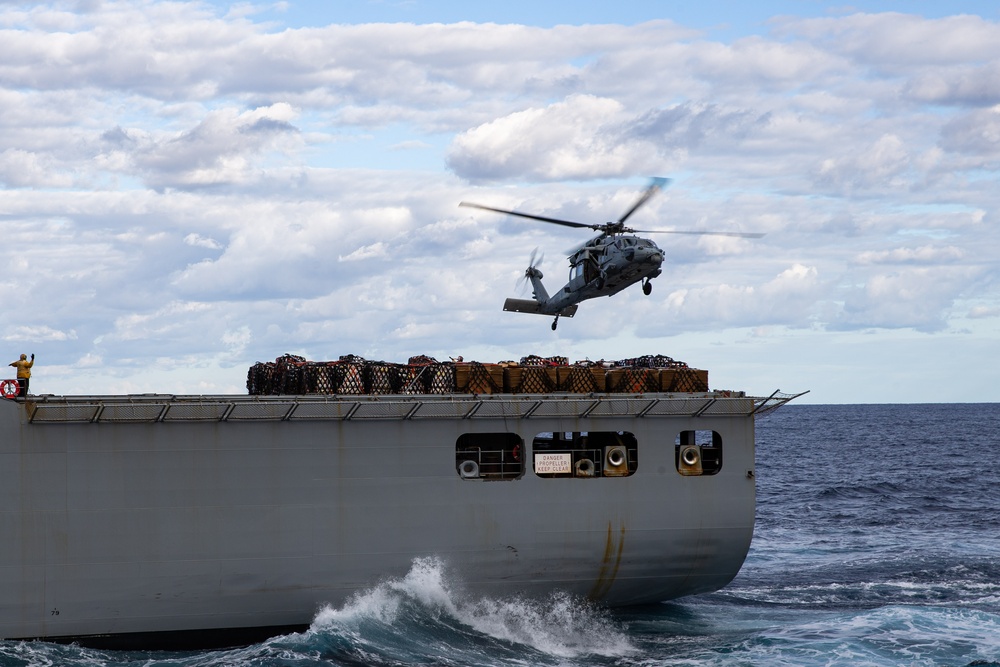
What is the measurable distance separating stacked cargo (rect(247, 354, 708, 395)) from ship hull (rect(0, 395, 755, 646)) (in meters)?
1.11

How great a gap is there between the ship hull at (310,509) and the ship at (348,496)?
5 centimetres

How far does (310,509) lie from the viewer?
29172 mm

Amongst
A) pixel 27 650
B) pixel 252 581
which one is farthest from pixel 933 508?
pixel 27 650

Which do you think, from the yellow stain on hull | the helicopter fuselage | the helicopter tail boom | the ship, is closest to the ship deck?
the ship

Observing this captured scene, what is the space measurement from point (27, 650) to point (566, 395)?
15489 mm

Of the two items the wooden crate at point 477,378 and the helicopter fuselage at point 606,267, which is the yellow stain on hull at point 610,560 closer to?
the wooden crate at point 477,378

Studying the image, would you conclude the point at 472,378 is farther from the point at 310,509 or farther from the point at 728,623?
the point at 728,623

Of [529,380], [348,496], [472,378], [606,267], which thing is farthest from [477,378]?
[606,267]

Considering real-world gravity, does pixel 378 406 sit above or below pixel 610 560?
above

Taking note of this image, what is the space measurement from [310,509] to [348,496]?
41.6 inches

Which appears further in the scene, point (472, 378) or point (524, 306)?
point (524, 306)

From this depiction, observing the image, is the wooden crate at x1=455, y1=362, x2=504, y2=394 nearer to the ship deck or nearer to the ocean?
the ship deck

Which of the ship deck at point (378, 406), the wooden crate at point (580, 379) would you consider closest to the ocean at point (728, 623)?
the ship deck at point (378, 406)

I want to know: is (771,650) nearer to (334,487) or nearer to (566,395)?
(566,395)
